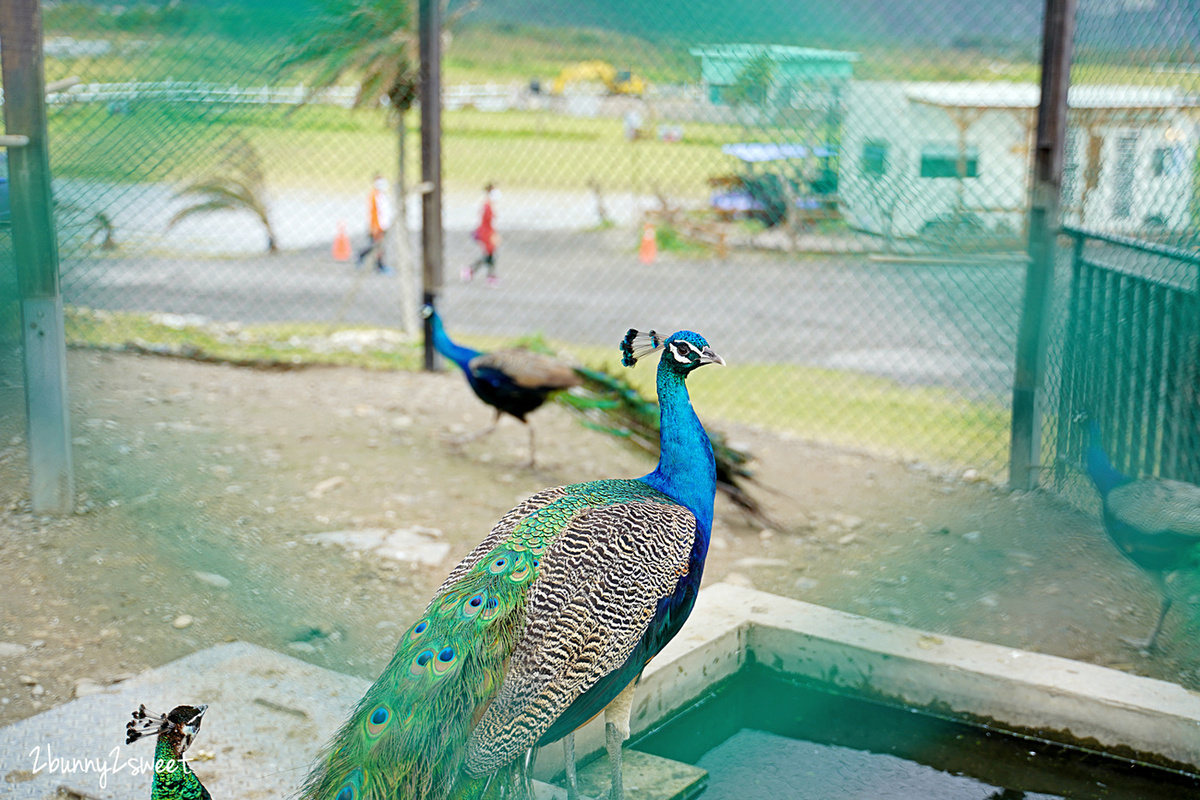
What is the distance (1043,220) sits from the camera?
15.0 feet

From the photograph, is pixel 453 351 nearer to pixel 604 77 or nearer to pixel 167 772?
pixel 604 77

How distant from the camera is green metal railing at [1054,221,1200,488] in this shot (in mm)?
3928

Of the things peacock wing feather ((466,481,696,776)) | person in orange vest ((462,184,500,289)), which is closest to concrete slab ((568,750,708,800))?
peacock wing feather ((466,481,696,776))

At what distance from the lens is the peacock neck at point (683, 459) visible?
257cm

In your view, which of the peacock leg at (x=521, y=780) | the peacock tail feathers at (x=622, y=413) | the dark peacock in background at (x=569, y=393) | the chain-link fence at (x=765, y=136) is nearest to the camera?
the peacock leg at (x=521, y=780)

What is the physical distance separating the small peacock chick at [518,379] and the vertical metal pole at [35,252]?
183 cm

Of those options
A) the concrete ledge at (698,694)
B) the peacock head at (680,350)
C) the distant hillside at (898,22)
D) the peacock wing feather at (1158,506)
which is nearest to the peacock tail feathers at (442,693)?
the concrete ledge at (698,694)

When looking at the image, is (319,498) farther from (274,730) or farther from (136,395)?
(274,730)

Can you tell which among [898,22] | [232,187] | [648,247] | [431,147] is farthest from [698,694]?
[648,247]

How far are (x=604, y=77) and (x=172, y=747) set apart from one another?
16.7 feet

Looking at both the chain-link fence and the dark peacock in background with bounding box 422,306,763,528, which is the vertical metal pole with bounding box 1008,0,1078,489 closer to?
the chain-link fence

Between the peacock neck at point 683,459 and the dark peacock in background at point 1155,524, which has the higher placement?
the peacock neck at point 683,459

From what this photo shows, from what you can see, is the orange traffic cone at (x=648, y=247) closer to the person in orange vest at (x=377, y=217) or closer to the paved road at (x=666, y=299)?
the paved road at (x=666, y=299)

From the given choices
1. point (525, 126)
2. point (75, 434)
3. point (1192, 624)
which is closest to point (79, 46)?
point (75, 434)
